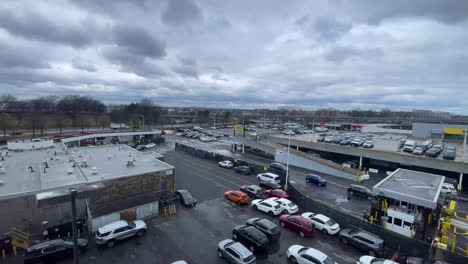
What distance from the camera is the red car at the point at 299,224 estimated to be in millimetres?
16297

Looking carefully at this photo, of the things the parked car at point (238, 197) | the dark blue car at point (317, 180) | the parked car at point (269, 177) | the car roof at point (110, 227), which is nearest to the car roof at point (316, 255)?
the parked car at point (238, 197)

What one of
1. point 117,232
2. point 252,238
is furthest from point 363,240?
point 117,232

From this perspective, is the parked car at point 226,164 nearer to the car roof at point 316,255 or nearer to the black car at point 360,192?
the black car at point 360,192

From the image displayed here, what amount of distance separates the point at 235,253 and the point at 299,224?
6086 millimetres

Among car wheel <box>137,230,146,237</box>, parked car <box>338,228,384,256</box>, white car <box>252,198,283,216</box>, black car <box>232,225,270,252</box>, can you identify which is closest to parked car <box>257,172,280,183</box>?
white car <box>252,198,283,216</box>

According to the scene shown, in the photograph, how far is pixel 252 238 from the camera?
14.5 metres

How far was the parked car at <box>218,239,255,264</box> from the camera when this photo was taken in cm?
1248

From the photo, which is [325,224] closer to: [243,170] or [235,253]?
[235,253]

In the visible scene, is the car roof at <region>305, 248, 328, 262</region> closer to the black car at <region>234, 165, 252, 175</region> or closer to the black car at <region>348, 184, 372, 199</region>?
the black car at <region>348, 184, 372, 199</region>

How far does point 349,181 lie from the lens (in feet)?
Result: 94.6

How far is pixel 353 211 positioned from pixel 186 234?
1445 cm

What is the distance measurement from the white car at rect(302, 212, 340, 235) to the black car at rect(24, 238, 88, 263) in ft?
52.8

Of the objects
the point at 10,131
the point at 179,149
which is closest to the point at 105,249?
the point at 179,149

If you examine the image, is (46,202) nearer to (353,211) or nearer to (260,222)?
(260,222)
